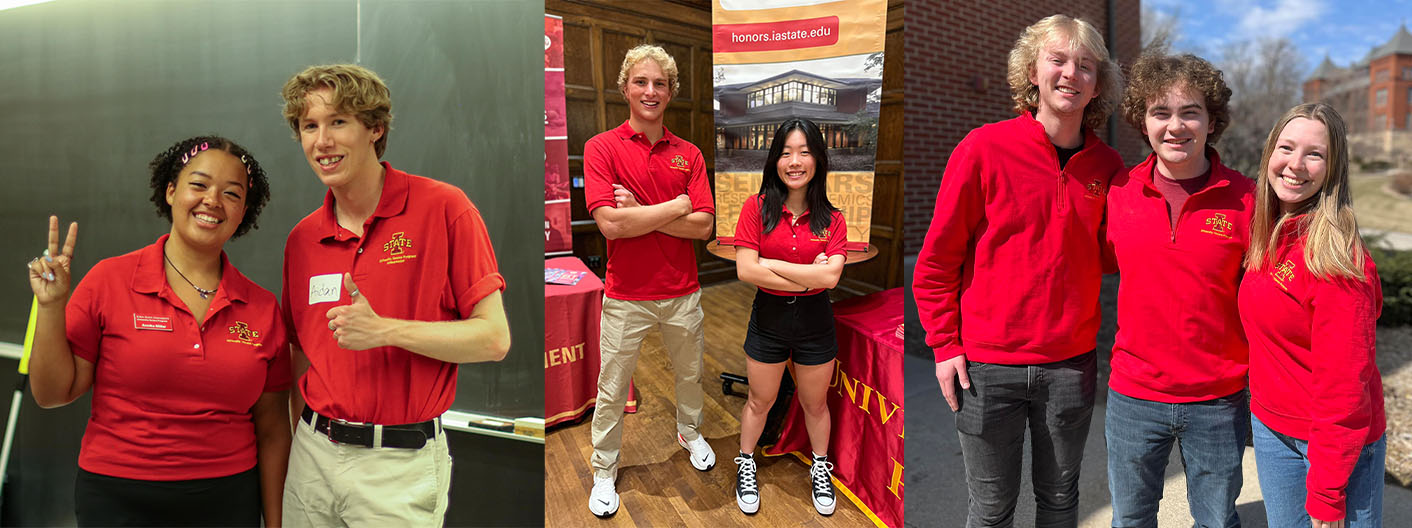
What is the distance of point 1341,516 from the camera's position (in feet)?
4.91

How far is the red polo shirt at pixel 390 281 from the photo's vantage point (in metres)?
1.64

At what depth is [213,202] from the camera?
67.8 inches

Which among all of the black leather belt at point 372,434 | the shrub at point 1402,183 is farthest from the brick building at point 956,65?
the black leather belt at point 372,434

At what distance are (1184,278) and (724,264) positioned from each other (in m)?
1.14

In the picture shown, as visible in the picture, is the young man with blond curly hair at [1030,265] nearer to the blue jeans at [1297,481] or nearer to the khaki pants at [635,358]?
the blue jeans at [1297,481]

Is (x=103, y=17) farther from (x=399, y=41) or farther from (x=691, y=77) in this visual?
(x=691, y=77)

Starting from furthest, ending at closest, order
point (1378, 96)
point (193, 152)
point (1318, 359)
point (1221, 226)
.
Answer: point (1378, 96)
point (193, 152)
point (1221, 226)
point (1318, 359)

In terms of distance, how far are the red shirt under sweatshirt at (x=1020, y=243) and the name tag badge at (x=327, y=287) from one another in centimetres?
156

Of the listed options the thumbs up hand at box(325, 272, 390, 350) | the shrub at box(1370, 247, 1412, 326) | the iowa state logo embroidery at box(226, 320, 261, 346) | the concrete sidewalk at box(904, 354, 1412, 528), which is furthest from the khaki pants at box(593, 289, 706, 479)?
the shrub at box(1370, 247, 1412, 326)

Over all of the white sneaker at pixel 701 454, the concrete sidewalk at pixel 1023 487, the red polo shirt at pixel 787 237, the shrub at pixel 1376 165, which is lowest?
the concrete sidewalk at pixel 1023 487

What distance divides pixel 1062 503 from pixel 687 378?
1.16m

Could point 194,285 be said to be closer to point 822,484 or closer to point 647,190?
point 647,190

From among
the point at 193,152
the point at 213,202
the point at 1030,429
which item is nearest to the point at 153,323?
the point at 213,202

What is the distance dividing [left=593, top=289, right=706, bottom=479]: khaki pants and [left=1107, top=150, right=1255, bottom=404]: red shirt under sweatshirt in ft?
3.68
